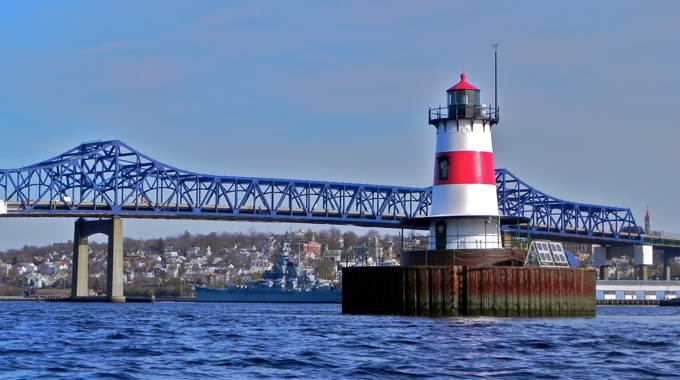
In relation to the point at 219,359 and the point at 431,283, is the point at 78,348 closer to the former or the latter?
the point at 219,359

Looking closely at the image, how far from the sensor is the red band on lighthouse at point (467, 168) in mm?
50438

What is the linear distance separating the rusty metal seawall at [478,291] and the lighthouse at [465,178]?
2.83m

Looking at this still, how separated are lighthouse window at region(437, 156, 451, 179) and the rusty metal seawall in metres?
4.80

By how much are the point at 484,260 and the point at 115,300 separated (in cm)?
8029

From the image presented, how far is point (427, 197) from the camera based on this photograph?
177500mm

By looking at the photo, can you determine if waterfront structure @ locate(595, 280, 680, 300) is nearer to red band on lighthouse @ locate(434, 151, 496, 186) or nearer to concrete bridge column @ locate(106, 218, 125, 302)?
concrete bridge column @ locate(106, 218, 125, 302)

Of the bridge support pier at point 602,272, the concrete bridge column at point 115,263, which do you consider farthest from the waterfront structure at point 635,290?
the concrete bridge column at point 115,263

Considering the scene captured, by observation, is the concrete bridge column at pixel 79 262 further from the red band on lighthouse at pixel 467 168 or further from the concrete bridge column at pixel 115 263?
the red band on lighthouse at pixel 467 168

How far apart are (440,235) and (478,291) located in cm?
443

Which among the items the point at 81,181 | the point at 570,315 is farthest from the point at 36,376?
the point at 81,181

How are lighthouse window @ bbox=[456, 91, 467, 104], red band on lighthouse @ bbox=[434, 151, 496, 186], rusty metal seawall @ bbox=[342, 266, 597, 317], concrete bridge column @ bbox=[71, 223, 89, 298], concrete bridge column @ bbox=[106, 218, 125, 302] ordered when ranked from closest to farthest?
rusty metal seawall @ bbox=[342, 266, 597, 317]
red band on lighthouse @ bbox=[434, 151, 496, 186]
lighthouse window @ bbox=[456, 91, 467, 104]
concrete bridge column @ bbox=[106, 218, 125, 302]
concrete bridge column @ bbox=[71, 223, 89, 298]

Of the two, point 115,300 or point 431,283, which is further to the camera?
point 115,300

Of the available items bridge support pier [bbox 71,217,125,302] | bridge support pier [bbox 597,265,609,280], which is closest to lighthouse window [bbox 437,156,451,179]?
bridge support pier [bbox 71,217,125,302]

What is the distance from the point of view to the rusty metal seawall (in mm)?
48062
